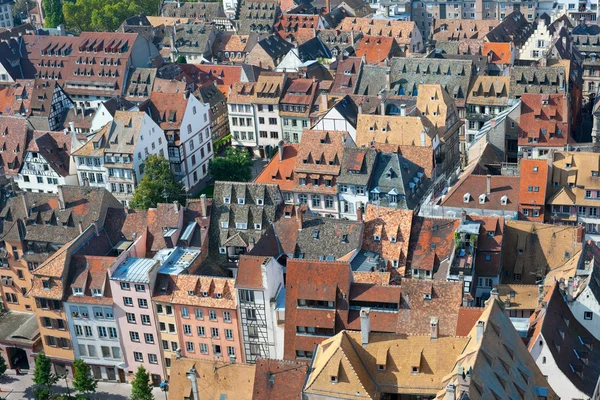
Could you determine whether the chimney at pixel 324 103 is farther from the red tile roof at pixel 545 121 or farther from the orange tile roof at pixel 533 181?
the orange tile roof at pixel 533 181

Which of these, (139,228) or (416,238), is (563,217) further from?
(139,228)

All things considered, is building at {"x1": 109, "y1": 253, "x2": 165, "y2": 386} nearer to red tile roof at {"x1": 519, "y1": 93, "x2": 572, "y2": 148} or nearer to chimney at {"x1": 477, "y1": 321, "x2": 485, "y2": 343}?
chimney at {"x1": 477, "y1": 321, "x2": 485, "y2": 343}

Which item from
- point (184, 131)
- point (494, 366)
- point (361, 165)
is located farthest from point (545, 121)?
point (494, 366)

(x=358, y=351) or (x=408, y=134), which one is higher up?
(x=408, y=134)

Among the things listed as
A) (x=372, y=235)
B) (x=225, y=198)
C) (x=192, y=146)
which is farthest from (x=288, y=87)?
(x=372, y=235)

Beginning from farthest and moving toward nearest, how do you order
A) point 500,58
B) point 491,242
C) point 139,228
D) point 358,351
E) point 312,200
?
point 500,58 < point 312,200 < point 139,228 < point 491,242 < point 358,351

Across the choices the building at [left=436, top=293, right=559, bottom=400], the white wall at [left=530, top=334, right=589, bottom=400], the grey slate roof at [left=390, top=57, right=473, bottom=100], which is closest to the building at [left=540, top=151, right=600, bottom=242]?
the white wall at [left=530, top=334, right=589, bottom=400]

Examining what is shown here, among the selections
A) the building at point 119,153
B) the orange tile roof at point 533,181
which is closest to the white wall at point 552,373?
the orange tile roof at point 533,181
